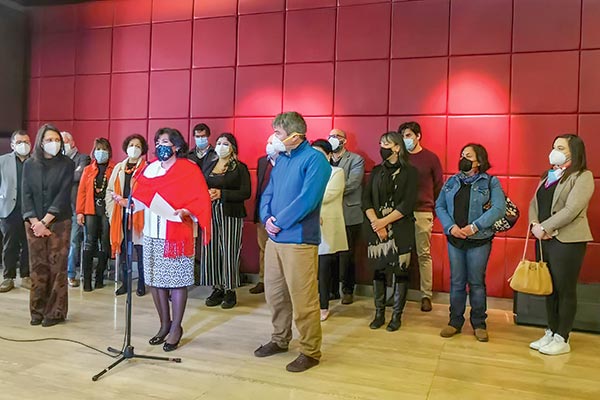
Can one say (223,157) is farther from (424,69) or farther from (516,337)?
(516,337)

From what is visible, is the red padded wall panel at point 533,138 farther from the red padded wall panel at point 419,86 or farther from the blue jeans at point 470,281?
the blue jeans at point 470,281

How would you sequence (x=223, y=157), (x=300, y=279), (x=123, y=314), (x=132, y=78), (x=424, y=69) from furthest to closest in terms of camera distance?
(x=132, y=78) → (x=424, y=69) → (x=223, y=157) → (x=123, y=314) → (x=300, y=279)

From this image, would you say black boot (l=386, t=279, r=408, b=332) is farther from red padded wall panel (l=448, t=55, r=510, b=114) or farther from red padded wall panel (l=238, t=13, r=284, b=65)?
red padded wall panel (l=238, t=13, r=284, b=65)

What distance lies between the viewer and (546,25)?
485 cm

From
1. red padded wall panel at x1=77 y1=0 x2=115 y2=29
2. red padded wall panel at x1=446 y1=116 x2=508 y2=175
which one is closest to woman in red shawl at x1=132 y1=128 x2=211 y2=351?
red padded wall panel at x1=446 y1=116 x2=508 y2=175

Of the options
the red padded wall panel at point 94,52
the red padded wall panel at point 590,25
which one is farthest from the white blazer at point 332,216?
the red padded wall panel at point 94,52

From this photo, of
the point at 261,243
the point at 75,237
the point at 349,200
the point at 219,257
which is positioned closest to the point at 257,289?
the point at 261,243

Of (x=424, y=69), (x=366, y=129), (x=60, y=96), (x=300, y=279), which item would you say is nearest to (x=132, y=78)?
(x=60, y=96)

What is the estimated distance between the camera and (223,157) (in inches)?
189

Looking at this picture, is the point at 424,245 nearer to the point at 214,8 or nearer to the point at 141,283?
the point at 141,283

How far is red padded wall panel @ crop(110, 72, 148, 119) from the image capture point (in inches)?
254

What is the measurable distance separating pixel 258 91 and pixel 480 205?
3.00 metres

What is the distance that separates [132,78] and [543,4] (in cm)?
461

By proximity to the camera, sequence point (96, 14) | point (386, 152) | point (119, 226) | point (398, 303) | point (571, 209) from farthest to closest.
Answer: point (96, 14), point (398, 303), point (386, 152), point (119, 226), point (571, 209)
